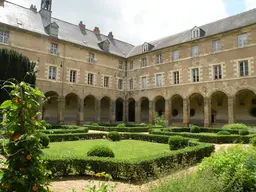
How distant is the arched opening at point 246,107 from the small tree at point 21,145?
19.4 meters

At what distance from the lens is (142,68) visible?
2372 cm

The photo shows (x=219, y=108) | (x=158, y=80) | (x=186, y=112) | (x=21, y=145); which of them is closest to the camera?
(x=21, y=145)

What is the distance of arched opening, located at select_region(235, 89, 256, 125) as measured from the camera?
18.6 m

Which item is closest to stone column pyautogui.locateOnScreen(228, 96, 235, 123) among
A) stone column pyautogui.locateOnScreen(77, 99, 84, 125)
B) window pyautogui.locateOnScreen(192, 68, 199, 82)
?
window pyautogui.locateOnScreen(192, 68, 199, 82)

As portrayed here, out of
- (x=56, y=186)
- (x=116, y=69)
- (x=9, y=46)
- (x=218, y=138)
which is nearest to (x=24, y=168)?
(x=56, y=186)

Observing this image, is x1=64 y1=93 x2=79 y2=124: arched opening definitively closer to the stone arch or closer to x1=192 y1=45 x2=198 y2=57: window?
the stone arch

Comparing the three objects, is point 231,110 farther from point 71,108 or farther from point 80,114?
point 71,108

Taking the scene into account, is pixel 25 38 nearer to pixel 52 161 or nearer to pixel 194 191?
pixel 52 161

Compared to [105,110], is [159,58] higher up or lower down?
higher up

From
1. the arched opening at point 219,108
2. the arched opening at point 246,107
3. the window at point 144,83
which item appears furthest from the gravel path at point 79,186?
the window at point 144,83

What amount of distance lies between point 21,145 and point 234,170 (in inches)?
131

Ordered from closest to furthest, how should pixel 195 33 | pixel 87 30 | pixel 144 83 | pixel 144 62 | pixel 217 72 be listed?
1. pixel 217 72
2. pixel 195 33
3. pixel 144 83
4. pixel 144 62
5. pixel 87 30

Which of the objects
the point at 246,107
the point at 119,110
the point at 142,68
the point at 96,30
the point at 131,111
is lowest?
the point at 131,111

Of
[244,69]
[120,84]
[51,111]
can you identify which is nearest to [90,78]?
[120,84]
